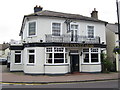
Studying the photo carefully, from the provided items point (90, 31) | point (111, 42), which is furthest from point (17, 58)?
point (111, 42)

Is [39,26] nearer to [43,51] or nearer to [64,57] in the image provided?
[43,51]

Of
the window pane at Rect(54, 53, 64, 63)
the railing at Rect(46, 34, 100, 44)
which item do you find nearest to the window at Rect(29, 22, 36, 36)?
the railing at Rect(46, 34, 100, 44)

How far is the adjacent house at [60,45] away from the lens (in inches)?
611

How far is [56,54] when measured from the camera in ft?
51.9

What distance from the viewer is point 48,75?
49.8 feet

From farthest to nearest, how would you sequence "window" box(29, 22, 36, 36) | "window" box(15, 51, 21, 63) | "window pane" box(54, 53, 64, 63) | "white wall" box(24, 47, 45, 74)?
"window" box(15, 51, 21, 63)
"window" box(29, 22, 36, 36)
"window pane" box(54, 53, 64, 63)
"white wall" box(24, 47, 45, 74)

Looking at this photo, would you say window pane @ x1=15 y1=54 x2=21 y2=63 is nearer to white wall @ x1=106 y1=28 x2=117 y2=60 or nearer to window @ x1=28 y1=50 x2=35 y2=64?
window @ x1=28 y1=50 x2=35 y2=64

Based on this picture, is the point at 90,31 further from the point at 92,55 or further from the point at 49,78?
the point at 49,78

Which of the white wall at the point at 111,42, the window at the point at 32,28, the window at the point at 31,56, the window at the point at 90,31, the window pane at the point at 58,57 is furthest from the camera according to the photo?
the white wall at the point at 111,42

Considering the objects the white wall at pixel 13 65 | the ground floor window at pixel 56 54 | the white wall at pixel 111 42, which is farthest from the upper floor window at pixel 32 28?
the white wall at pixel 111 42

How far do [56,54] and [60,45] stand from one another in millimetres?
1086

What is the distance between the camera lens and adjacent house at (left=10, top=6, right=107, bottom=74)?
15.5 metres

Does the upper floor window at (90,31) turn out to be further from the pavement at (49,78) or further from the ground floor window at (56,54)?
the pavement at (49,78)

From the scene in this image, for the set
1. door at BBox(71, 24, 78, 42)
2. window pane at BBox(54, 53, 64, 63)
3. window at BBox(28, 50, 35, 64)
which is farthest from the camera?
door at BBox(71, 24, 78, 42)
